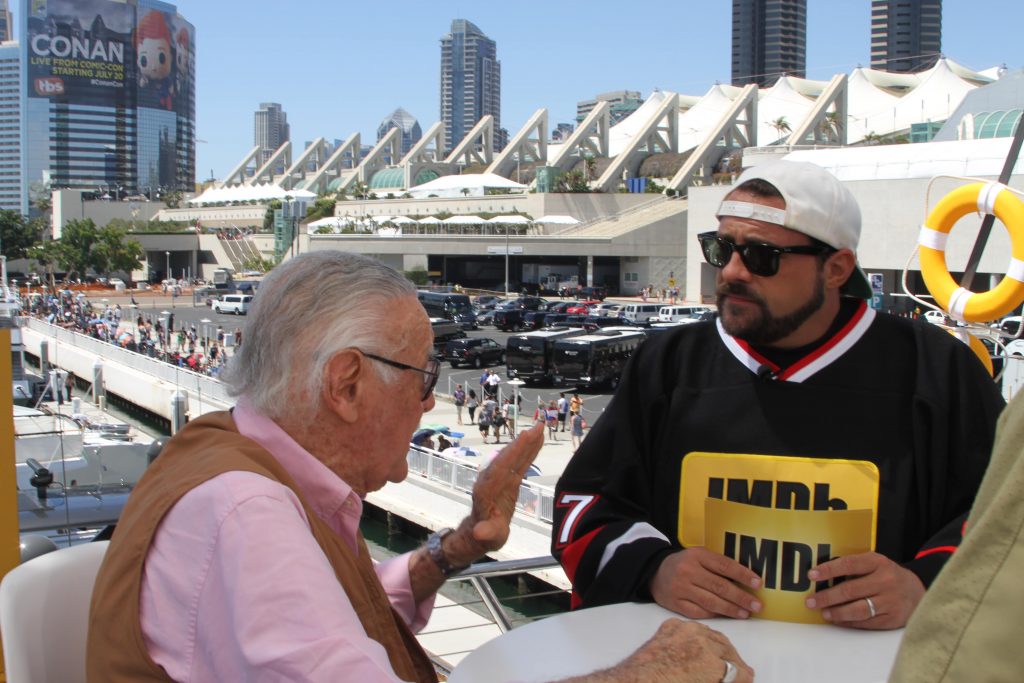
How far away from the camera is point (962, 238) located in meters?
27.8

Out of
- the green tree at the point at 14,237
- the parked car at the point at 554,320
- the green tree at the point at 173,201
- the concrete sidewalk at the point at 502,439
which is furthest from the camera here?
the green tree at the point at 173,201

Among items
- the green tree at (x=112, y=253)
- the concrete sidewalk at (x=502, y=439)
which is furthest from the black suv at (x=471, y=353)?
the green tree at (x=112, y=253)

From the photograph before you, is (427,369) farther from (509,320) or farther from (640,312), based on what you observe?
(509,320)

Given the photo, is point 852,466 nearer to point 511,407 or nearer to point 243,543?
point 243,543

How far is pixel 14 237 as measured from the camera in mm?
55281

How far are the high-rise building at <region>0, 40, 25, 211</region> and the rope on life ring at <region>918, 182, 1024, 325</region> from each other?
11859 centimetres

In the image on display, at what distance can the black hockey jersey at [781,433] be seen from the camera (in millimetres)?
1662

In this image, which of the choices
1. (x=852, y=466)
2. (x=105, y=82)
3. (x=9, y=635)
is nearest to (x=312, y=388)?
(x=9, y=635)

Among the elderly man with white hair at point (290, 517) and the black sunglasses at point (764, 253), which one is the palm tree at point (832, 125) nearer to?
the black sunglasses at point (764, 253)

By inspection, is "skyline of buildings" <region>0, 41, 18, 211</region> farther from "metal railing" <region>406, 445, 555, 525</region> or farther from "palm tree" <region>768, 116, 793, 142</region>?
"metal railing" <region>406, 445, 555, 525</region>

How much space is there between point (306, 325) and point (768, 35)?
576ft

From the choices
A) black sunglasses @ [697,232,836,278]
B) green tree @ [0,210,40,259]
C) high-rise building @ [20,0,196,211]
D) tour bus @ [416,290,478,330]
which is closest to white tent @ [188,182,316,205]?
green tree @ [0,210,40,259]

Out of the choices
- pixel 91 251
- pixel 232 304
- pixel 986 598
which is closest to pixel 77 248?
pixel 91 251

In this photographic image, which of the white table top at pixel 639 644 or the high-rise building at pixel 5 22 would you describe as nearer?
the white table top at pixel 639 644
